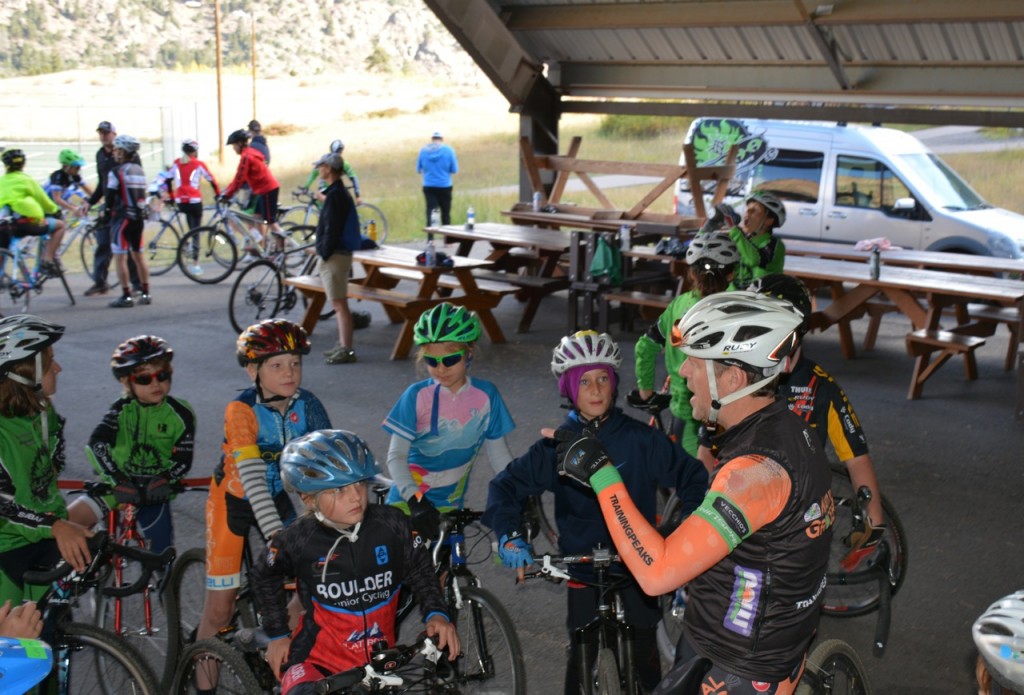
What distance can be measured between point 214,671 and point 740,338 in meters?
2.50

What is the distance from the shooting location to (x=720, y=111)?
551 inches

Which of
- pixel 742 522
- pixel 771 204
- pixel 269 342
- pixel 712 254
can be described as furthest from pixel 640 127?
pixel 742 522

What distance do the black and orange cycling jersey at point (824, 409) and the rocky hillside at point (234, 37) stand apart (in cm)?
5837

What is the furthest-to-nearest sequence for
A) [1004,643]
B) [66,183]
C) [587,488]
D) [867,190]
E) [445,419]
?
[66,183] < [867,190] < [445,419] < [587,488] < [1004,643]

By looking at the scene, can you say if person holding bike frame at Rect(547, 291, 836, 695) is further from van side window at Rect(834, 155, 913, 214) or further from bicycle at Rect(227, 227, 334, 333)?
van side window at Rect(834, 155, 913, 214)

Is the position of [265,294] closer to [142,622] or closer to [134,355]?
[142,622]

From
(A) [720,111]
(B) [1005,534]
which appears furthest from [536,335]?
(B) [1005,534]

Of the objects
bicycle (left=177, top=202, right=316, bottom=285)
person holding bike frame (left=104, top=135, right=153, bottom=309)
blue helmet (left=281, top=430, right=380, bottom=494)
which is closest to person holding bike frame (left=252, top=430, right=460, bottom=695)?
blue helmet (left=281, top=430, right=380, bottom=494)

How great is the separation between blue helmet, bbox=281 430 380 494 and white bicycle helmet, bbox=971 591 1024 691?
2075 mm

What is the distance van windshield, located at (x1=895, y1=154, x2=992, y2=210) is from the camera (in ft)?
48.7

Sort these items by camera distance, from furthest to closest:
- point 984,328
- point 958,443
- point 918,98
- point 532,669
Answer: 1. point 918,98
2. point 984,328
3. point 958,443
4. point 532,669

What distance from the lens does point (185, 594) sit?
16.5 feet

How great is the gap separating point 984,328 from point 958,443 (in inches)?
103

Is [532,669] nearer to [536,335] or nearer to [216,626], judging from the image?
[216,626]
